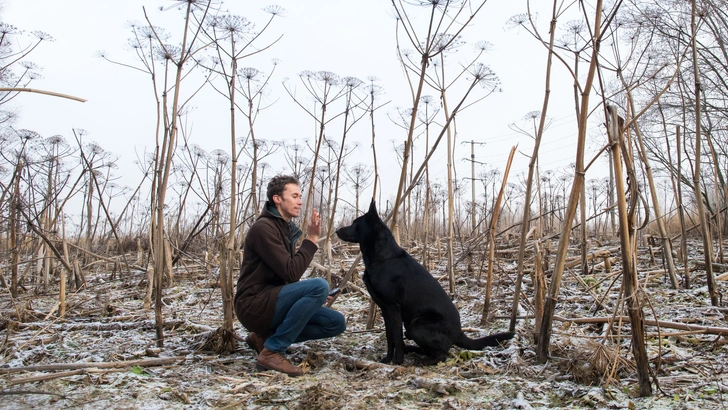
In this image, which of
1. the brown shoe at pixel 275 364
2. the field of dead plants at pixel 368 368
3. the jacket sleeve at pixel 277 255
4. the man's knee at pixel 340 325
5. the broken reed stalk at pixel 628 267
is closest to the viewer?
the broken reed stalk at pixel 628 267

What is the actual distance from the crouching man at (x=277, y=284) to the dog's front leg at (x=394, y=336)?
585 millimetres

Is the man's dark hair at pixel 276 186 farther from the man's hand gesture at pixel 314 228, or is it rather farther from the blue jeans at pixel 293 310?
the blue jeans at pixel 293 310

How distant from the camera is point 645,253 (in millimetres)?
7719

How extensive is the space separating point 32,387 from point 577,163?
12.2ft

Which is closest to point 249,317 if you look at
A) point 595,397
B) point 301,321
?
point 301,321

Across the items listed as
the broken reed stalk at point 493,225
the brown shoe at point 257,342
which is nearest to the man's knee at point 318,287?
the brown shoe at point 257,342

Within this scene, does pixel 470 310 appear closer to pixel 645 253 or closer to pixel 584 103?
pixel 584 103

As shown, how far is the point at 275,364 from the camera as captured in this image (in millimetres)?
3449

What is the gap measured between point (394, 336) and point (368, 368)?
15.0 inches

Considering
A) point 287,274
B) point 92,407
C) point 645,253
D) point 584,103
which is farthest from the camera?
point 645,253

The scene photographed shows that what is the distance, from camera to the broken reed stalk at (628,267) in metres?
2.51

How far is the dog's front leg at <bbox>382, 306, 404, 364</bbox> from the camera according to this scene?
12.3 ft

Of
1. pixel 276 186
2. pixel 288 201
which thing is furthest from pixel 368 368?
pixel 276 186

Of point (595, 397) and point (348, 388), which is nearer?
point (595, 397)
